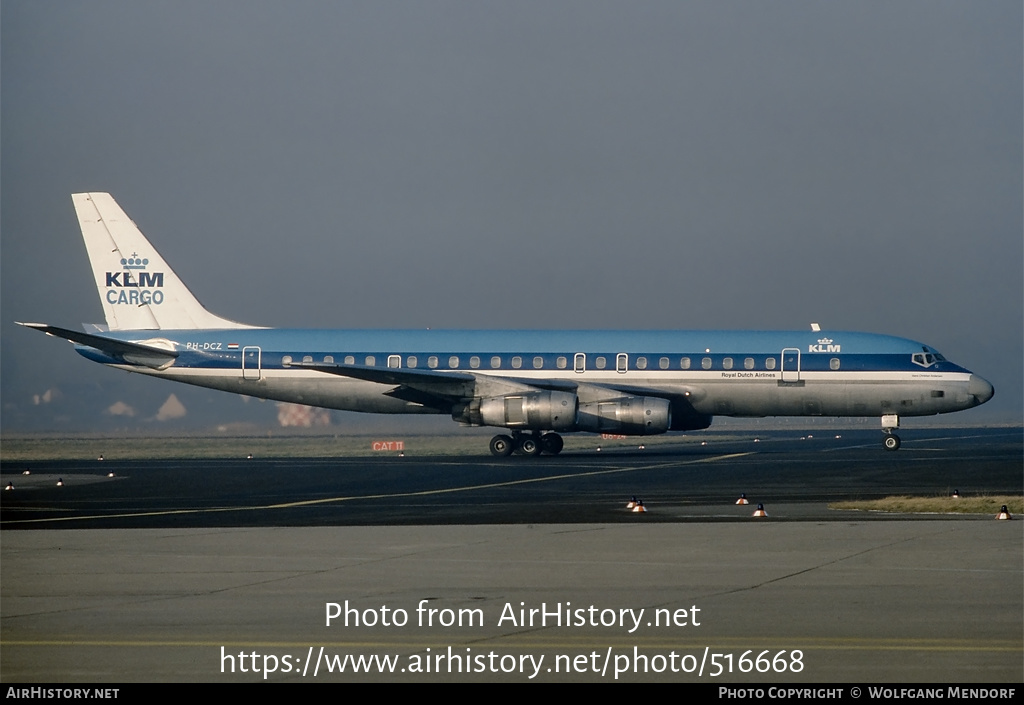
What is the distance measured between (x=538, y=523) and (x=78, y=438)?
53.8 metres

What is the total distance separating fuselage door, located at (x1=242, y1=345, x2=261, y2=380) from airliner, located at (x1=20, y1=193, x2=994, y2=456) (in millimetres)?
47

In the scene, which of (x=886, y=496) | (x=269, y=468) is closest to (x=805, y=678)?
(x=886, y=496)

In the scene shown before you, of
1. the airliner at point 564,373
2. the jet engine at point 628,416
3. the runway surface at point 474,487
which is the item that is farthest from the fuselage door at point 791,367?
the jet engine at point 628,416

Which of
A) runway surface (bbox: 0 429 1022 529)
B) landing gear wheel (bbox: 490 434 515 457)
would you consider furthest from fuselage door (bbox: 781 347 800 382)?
landing gear wheel (bbox: 490 434 515 457)

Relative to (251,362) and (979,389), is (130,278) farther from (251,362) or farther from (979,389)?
(979,389)

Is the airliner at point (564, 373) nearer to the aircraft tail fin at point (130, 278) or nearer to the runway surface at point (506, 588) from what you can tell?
the aircraft tail fin at point (130, 278)

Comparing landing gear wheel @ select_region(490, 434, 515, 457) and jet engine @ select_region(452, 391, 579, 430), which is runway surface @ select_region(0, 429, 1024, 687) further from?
landing gear wheel @ select_region(490, 434, 515, 457)

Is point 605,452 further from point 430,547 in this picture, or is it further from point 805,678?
point 805,678

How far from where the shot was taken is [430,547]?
55.0 feet

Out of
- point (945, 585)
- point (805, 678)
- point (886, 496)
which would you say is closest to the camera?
point (805, 678)

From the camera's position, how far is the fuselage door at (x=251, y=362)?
43.7m

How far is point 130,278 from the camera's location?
151ft

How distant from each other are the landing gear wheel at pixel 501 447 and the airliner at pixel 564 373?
0.04m

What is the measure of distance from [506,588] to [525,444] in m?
29.5
